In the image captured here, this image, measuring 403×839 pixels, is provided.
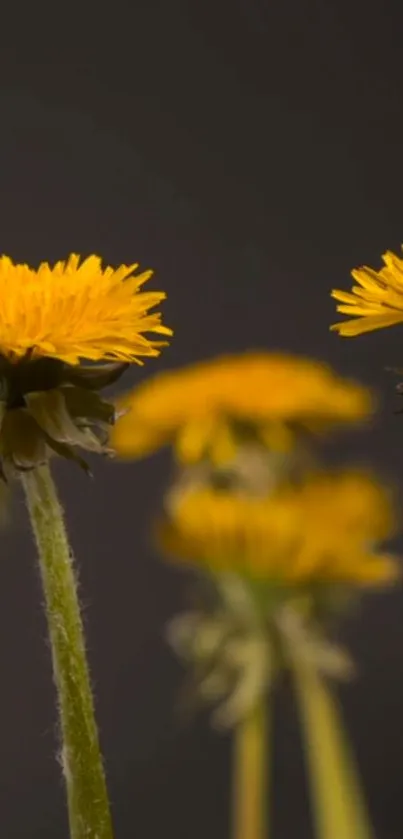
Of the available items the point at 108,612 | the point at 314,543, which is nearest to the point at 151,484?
the point at 108,612

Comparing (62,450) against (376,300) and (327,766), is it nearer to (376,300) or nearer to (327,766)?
(376,300)

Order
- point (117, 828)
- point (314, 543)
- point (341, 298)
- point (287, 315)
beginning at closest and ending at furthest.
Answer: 1. point (341, 298)
2. point (314, 543)
3. point (117, 828)
4. point (287, 315)

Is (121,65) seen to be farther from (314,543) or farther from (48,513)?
(48,513)

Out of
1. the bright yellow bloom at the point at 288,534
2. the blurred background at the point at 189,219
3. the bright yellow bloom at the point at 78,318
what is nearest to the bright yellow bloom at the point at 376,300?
the bright yellow bloom at the point at 78,318

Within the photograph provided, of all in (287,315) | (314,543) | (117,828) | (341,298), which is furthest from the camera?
→ (287,315)

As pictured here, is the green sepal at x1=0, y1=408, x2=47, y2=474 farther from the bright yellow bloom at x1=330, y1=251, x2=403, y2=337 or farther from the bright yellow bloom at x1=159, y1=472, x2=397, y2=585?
the bright yellow bloom at x1=159, y1=472, x2=397, y2=585

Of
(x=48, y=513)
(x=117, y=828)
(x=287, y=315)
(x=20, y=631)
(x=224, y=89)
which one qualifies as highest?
(x=224, y=89)
